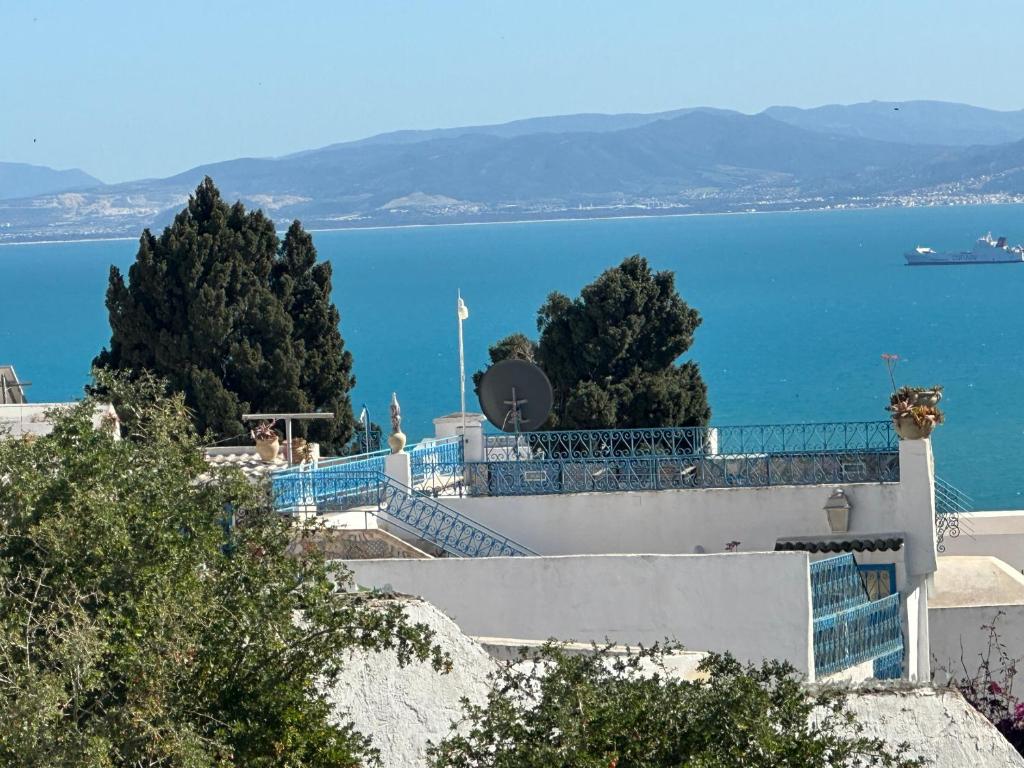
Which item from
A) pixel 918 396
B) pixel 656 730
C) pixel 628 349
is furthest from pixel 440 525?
pixel 628 349

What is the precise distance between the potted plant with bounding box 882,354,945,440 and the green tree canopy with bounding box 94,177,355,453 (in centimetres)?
1318

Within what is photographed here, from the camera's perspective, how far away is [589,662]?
10383 mm

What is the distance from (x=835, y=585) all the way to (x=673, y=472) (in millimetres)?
2622

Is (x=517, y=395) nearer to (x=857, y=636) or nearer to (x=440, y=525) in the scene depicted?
(x=440, y=525)

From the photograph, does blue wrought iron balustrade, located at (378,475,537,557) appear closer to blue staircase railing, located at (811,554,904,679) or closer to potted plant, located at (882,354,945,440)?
blue staircase railing, located at (811,554,904,679)

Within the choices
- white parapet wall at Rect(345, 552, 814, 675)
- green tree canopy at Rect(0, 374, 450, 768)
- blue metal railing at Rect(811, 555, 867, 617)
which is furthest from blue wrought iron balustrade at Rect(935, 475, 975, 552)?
green tree canopy at Rect(0, 374, 450, 768)

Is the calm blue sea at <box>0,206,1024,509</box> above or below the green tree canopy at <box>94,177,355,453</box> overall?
below

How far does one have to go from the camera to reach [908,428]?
1861 cm

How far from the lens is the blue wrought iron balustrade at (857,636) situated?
Answer: 16.7m

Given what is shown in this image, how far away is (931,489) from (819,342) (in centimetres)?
9741

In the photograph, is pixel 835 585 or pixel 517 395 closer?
pixel 835 585

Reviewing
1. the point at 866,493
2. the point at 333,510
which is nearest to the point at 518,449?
the point at 333,510

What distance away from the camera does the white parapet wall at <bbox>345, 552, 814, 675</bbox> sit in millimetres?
16516

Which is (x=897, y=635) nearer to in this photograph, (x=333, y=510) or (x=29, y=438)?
(x=333, y=510)
